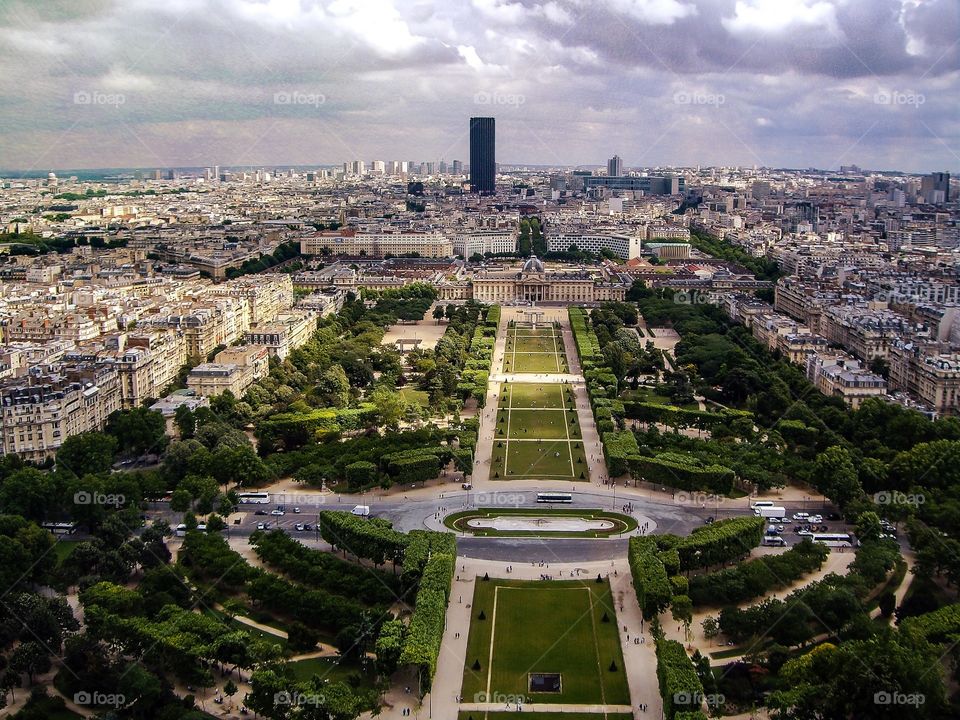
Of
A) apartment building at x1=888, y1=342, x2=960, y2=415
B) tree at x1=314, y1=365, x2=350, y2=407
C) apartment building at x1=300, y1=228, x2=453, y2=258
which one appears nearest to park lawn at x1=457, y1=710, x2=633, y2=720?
tree at x1=314, y1=365, x2=350, y2=407

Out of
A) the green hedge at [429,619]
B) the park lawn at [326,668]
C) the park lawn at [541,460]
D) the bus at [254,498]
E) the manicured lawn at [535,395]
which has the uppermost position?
the manicured lawn at [535,395]

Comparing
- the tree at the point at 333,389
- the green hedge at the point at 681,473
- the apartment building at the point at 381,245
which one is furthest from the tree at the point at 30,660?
the apartment building at the point at 381,245

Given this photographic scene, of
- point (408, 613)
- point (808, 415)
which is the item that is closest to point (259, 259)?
point (808, 415)

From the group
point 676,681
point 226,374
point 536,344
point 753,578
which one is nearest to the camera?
point 676,681

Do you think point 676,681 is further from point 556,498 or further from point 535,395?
point 535,395

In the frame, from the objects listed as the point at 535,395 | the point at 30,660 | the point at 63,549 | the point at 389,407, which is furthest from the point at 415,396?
the point at 30,660

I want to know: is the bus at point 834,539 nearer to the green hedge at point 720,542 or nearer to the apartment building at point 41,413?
the green hedge at point 720,542

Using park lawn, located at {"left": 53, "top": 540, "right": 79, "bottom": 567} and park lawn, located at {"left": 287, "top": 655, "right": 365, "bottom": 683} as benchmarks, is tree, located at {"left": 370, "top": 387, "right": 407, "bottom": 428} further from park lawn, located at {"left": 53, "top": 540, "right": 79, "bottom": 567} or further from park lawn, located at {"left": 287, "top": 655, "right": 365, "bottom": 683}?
park lawn, located at {"left": 287, "top": 655, "right": 365, "bottom": 683}
